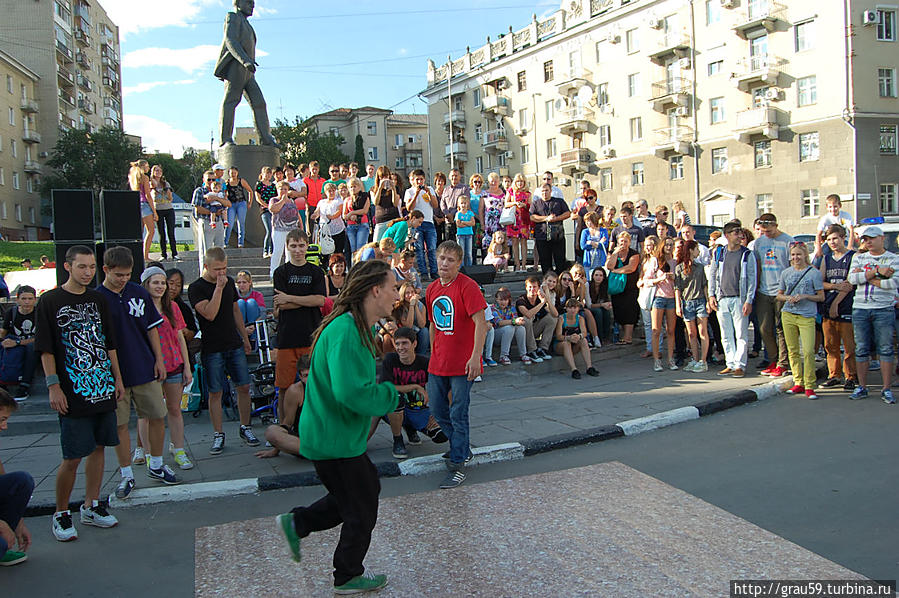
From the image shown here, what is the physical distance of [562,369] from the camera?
10.6 m

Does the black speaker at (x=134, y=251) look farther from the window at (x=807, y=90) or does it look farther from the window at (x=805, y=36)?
the window at (x=805, y=36)

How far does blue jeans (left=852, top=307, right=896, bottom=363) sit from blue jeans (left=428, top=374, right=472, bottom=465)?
213 inches

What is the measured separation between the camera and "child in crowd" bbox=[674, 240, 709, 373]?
10.1m

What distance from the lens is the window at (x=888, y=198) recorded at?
34469 millimetres

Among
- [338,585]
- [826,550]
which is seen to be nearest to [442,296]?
[338,585]

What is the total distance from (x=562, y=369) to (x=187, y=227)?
50892 mm

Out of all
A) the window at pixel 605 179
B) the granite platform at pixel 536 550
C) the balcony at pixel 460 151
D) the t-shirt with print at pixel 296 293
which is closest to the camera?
the granite platform at pixel 536 550

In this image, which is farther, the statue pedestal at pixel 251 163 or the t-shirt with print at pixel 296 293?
the statue pedestal at pixel 251 163

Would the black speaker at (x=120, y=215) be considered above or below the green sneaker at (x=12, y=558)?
above

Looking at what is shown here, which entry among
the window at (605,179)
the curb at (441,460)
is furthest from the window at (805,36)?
the curb at (441,460)

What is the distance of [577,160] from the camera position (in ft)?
159

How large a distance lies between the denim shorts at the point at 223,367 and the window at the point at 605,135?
44361mm

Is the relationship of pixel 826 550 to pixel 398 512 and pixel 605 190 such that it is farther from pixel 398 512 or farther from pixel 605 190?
pixel 605 190

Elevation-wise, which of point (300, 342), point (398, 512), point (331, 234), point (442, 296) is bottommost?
point (398, 512)
